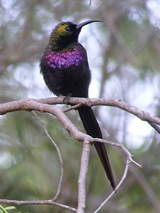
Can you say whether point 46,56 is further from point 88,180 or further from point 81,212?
point 81,212

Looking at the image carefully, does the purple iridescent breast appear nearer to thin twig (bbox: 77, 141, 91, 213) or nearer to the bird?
the bird

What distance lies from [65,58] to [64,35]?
1.09ft

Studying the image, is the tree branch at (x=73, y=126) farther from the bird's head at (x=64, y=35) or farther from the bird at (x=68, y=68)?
the bird's head at (x=64, y=35)

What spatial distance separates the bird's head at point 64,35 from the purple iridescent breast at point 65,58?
Answer: 0.12 metres

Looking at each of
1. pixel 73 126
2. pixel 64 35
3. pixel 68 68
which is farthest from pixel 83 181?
pixel 64 35

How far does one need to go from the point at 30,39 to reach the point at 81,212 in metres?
3.67

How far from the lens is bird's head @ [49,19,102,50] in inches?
141

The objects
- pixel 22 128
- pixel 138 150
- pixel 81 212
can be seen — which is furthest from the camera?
pixel 138 150

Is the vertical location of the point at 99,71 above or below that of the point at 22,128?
above

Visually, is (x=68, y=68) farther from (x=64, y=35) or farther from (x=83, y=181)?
(x=83, y=181)

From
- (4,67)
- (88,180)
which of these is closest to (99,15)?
(4,67)

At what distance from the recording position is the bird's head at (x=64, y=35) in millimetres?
3584

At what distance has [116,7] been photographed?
15.5 feet

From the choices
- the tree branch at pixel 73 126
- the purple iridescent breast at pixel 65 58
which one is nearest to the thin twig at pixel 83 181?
the tree branch at pixel 73 126
